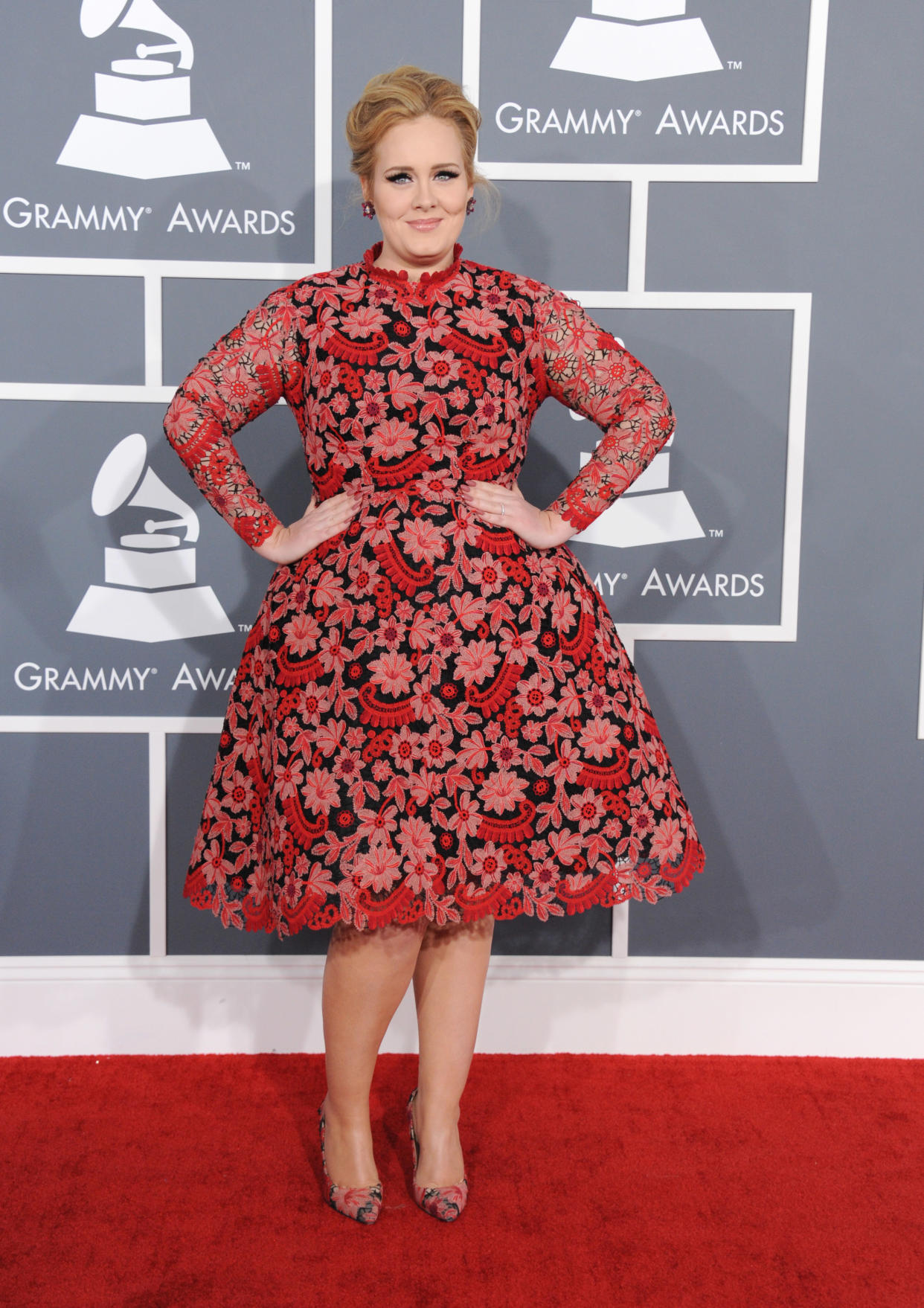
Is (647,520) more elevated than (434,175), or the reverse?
(434,175)

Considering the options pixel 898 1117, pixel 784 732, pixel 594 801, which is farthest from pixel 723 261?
pixel 898 1117

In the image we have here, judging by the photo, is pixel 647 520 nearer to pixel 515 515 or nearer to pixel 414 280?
pixel 515 515

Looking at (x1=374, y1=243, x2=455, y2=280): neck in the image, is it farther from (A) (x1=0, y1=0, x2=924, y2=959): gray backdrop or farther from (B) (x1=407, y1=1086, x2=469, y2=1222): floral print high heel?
(B) (x1=407, y1=1086, x2=469, y2=1222): floral print high heel

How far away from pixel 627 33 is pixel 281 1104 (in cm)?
222

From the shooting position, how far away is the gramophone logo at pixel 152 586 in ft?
7.64

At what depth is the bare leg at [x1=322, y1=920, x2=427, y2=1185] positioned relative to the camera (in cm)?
175

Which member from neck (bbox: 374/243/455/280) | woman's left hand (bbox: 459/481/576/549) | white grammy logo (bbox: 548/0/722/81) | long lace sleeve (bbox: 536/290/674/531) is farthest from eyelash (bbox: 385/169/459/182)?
white grammy logo (bbox: 548/0/722/81)

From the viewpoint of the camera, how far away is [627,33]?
221 centimetres

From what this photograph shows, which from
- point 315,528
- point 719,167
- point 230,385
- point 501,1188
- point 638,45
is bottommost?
point 501,1188

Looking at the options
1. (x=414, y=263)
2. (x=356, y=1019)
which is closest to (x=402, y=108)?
(x=414, y=263)

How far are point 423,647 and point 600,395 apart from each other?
0.53 m

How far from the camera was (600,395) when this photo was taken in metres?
1.83

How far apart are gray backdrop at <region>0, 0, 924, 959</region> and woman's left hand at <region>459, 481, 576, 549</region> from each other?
1.84 feet

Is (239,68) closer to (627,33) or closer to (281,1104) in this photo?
(627,33)
